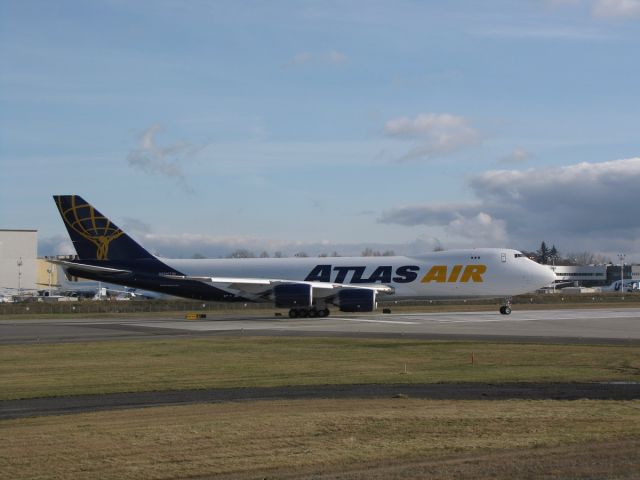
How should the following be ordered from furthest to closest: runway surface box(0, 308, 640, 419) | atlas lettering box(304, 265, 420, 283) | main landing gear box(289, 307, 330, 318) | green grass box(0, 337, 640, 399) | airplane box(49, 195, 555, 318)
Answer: atlas lettering box(304, 265, 420, 283)
main landing gear box(289, 307, 330, 318)
airplane box(49, 195, 555, 318)
green grass box(0, 337, 640, 399)
runway surface box(0, 308, 640, 419)

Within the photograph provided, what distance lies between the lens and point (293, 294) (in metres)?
52.0

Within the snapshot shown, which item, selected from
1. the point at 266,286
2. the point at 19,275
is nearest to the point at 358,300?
the point at 266,286

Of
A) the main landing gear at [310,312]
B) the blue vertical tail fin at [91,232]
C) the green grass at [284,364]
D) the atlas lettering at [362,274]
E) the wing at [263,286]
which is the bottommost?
the green grass at [284,364]

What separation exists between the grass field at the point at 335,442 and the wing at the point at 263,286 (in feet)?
122

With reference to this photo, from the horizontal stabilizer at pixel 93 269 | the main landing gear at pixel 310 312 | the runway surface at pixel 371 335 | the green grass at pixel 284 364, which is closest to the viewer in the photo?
the runway surface at pixel 371 335

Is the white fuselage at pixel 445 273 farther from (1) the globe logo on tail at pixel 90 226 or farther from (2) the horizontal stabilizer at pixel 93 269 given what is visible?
(1) the globe logo on tail at pixel 90 226

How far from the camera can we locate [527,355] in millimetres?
26422

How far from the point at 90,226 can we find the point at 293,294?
1512cm

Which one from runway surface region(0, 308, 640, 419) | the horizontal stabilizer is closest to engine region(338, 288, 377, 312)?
runway surface region(0, 308, 640, 419)

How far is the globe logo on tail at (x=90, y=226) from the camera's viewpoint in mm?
56562

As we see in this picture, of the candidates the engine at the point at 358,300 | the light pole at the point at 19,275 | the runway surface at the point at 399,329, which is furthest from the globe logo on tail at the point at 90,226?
the light pole at the point at 19,275

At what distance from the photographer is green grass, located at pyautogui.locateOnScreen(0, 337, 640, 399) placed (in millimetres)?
20547

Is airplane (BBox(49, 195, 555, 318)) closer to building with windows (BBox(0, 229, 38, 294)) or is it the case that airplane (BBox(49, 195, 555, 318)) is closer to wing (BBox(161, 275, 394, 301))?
wing (BBox(161, 275, 394, 301))

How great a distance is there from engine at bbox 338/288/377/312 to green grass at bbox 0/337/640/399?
1845 centimetres
